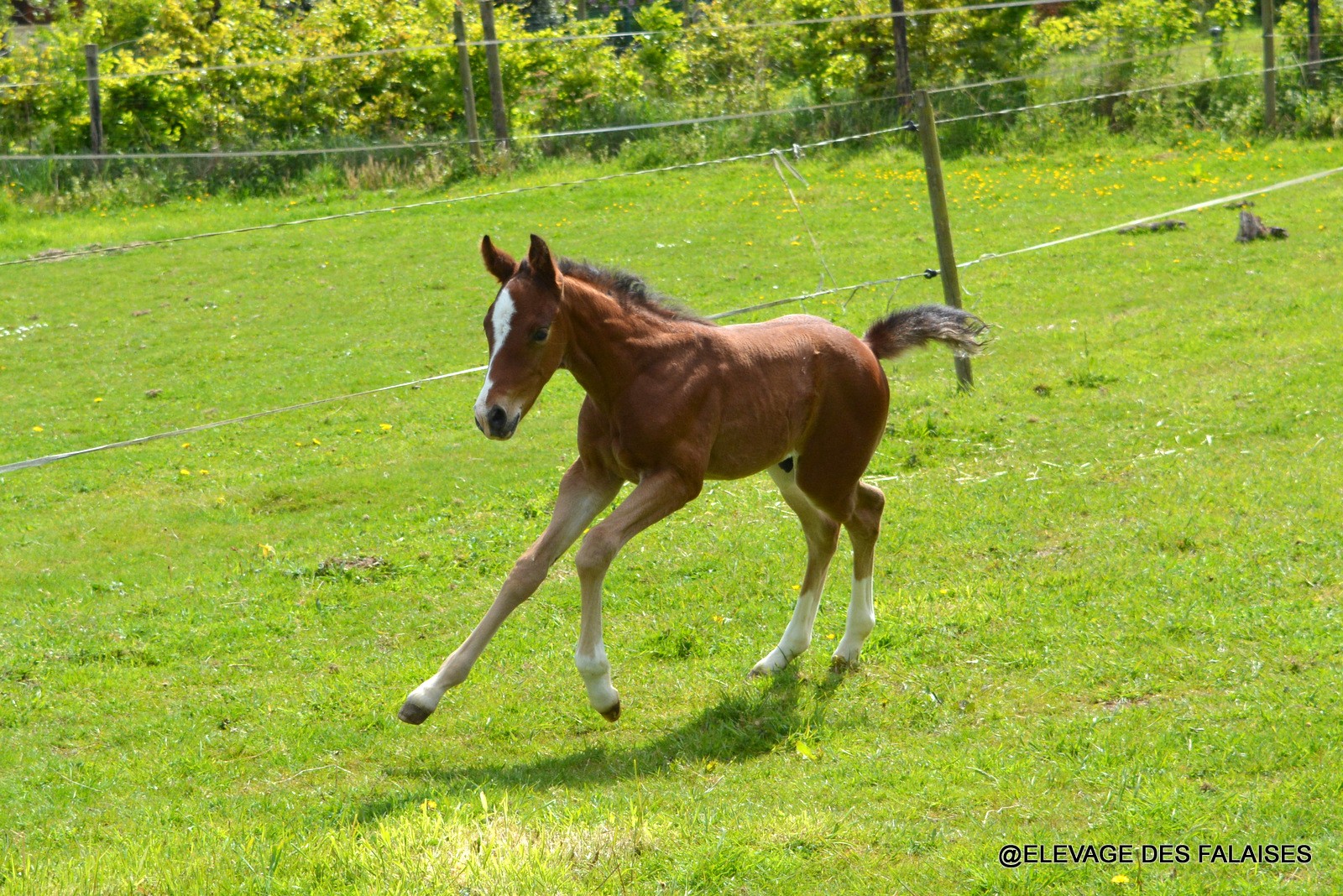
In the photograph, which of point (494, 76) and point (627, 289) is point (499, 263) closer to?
point (627, 289)

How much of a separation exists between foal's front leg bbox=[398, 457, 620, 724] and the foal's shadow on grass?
368 millimetres

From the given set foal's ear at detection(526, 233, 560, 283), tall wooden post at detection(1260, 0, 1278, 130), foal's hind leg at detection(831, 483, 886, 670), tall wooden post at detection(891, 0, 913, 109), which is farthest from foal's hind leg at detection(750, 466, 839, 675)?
tall wooden post at detection(1260, 0, 1278, 130)

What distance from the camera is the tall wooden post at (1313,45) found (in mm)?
25344

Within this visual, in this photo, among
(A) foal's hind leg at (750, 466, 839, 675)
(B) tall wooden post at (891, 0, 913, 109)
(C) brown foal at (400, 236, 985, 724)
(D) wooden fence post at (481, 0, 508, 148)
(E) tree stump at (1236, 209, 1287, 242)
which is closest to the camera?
(C) brown foal at (400, 236, 985, 724)

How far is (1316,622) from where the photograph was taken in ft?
20.3

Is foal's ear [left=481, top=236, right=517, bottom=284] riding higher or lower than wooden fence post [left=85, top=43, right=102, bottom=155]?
lower

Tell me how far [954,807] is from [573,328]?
2507mm

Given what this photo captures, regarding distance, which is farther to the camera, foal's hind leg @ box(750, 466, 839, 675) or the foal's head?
foal's hind leg @ box(750, 466, 839, 675)

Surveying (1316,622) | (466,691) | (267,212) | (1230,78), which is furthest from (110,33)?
(1316,622)

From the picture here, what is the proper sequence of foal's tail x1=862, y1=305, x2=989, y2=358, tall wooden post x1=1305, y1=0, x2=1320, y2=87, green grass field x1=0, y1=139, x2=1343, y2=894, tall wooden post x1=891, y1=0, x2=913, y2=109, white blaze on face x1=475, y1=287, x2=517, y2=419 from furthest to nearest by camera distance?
tall wooden post x1=891, y1=0, x2=913, y2=109 < tall wooden post x1=1305, y1=0, x2=1320, y2=87 < foal's tail x1=862, y1=305, x2=989, y2=358 < white blaze on face x1=475, y1=287, x2=517, y2=419 < green grass field x1=0, y1=139, x2=1343, y2=894

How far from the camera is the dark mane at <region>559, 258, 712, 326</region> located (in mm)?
5852

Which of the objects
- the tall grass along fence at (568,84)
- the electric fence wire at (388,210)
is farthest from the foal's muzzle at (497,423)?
the tall grass along fence at (568,84)

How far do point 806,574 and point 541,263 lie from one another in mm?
2211

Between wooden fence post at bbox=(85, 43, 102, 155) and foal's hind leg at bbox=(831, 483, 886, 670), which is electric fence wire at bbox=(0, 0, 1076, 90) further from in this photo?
foal's hind leg at bbox=(831, 483, 886, 670)
